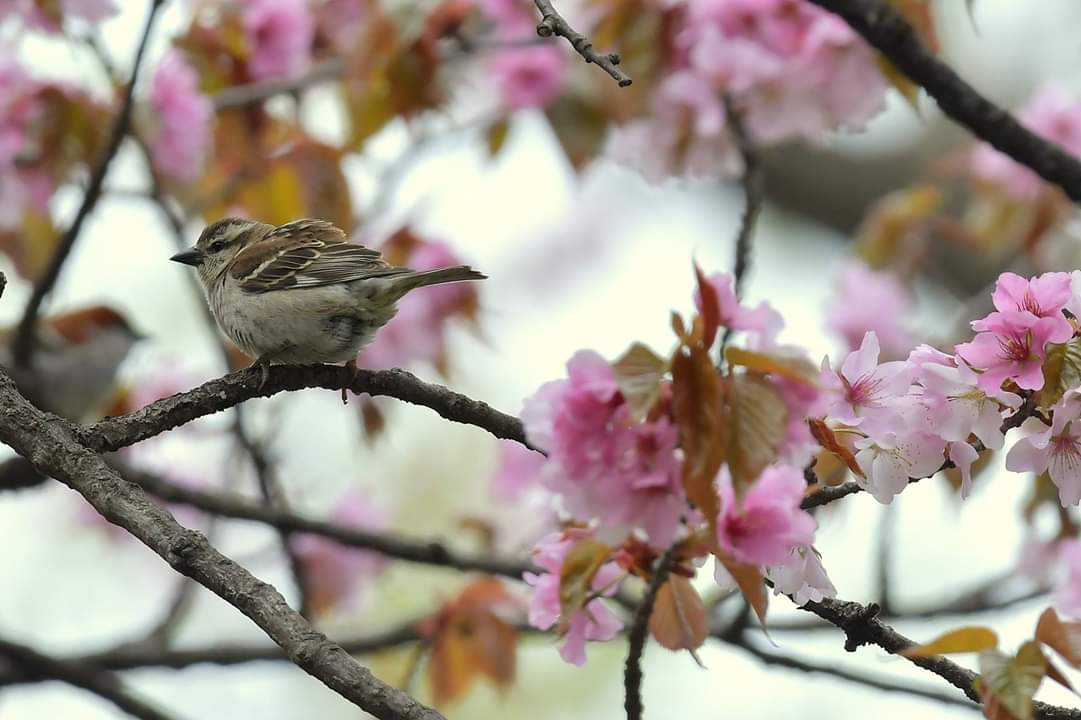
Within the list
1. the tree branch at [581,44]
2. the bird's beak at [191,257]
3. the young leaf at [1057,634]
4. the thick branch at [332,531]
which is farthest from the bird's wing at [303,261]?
the young leaf at [1057,634]

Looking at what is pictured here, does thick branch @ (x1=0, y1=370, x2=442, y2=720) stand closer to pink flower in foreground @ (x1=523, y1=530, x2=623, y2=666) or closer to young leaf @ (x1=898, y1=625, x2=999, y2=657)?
pink flower in foreground @ (x1=523, y1=530, x2=623, y2=666)

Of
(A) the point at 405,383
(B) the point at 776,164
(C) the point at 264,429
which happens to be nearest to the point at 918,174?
(B) the point at 776,164

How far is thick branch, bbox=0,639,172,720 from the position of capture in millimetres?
3992

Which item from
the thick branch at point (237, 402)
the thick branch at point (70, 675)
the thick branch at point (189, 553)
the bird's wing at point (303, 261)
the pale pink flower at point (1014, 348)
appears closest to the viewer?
the thick branch at point (189, 553)

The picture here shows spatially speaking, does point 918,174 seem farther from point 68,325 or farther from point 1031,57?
point 68,325

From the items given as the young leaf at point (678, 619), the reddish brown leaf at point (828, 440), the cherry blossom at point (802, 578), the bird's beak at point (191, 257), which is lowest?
the young leaf at point (678, 619)

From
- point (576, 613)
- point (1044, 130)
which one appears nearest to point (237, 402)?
point (576, 613)

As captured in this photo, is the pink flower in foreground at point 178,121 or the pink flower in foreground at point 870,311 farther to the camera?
the pink flower in foreground at point 870,311

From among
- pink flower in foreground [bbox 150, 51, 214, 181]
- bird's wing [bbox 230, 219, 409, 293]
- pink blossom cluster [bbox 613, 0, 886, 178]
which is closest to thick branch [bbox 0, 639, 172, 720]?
bird's wing [bbox 230, 219, 409, 293]

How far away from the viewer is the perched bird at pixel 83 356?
7.41 metres

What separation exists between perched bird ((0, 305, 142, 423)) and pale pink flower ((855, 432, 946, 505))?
579 centimetres

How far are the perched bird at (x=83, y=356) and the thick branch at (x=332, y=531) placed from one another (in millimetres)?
3108

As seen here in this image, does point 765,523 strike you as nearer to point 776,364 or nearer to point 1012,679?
point 776,364

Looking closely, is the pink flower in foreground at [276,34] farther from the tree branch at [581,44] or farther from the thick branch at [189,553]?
the tree branch at [581,44]
